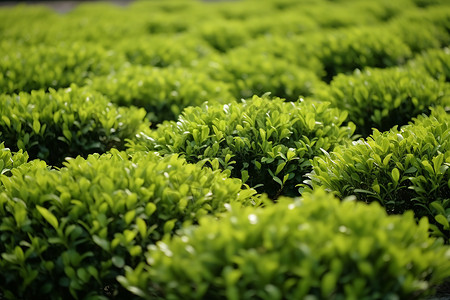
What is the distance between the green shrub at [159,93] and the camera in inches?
184

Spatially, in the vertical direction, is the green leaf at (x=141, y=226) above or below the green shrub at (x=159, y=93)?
below

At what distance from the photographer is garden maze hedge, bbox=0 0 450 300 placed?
77.7 inches

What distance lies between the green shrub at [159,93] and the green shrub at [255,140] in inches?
41.6

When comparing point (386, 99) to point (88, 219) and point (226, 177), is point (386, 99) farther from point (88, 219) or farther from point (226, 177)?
point (88, 219)

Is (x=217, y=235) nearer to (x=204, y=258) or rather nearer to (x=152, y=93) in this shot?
(x=204, y=258)

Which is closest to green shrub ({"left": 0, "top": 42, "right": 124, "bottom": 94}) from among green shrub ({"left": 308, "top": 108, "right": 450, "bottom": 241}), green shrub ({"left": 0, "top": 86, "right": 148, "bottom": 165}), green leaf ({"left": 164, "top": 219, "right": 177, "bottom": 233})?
green shrub ({"left": 0, "top": 86, "right": 148, "bottom": 165})

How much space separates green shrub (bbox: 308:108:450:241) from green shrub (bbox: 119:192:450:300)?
33.3 inches

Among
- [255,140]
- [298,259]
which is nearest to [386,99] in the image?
[255,140]

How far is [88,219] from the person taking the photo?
2.43 m

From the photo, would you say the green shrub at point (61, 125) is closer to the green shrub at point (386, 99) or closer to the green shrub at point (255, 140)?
the green shrub at point (255, 140)

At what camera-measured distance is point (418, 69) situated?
523 centimetres

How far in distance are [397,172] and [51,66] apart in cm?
439

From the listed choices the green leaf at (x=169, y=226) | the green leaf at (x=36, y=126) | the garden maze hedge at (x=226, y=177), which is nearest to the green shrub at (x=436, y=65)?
the garden maze hedge at (x=226, y=177)

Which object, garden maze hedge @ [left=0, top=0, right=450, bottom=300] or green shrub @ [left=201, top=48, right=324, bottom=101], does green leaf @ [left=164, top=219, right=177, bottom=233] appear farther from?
green shrub @ [left=201, top=48, right=324, bottom=101]
